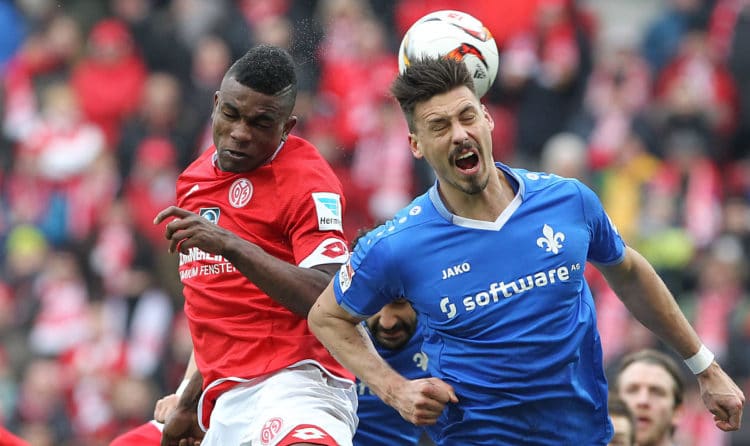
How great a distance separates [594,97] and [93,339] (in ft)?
18.0

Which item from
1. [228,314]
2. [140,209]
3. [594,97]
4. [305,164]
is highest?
[305,164]

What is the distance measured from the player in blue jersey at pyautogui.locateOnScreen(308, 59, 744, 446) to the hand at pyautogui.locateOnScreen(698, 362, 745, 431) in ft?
1.99

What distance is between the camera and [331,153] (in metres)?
14.3

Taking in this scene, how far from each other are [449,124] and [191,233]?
1111 mm

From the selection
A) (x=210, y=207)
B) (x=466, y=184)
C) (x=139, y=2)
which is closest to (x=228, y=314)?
(x=210, y=207)

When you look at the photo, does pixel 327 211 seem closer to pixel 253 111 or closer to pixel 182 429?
pixel 253 111

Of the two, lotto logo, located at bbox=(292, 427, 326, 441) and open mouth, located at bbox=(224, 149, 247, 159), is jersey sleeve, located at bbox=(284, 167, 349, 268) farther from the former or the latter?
lotto logo, located at bbox=(292, 427, 326, 441)

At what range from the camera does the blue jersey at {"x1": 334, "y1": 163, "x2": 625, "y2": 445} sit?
5.96 m

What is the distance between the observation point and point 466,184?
5.98 m

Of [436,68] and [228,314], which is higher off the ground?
[436,68]

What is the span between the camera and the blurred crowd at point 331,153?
12906 mm

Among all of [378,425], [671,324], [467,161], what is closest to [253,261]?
[467,161]

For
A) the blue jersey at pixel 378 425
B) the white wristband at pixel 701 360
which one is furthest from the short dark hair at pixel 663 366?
the white wristband at pixel 701 360

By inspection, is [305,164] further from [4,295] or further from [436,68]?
[4,295]
